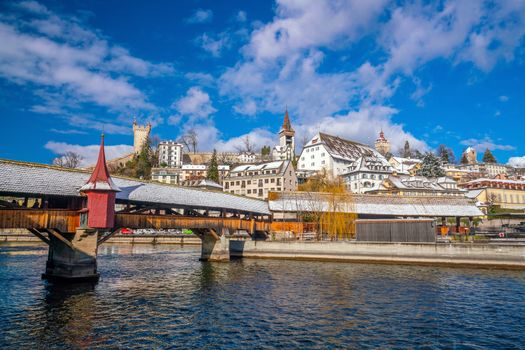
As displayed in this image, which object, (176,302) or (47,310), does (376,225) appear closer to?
(176,302)

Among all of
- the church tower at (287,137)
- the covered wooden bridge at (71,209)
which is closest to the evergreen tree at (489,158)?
the church tower at (287,137)

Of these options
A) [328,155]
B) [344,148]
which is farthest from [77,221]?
[344,148]

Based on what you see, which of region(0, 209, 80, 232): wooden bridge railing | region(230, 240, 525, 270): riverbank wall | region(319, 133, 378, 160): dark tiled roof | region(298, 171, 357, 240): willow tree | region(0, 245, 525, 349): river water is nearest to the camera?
region(0, 245, 525, 349): river water

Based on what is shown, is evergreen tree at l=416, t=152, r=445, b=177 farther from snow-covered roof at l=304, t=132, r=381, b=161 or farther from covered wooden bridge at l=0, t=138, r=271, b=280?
covered wooden bridge at l=0, t=138, r=271, b=280

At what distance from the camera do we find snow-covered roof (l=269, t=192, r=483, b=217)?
50.6 m

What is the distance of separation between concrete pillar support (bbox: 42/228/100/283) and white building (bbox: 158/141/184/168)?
118074 millimetres

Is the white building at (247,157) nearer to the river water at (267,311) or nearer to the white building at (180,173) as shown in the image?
the white building at (180,173)

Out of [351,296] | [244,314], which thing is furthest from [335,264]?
[244,314]

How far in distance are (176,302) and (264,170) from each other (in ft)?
230

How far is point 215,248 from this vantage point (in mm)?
40469

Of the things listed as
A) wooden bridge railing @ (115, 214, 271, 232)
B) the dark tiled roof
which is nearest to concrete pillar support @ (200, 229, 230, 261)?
wooden bridge railing @ (115, 214, 271, 232)

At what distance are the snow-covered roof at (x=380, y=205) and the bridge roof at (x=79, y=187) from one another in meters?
9.61

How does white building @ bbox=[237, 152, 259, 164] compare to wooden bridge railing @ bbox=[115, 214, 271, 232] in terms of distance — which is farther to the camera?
white building @ bbox=[237, 152, 259, 164]

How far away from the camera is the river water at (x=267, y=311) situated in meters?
14.7
